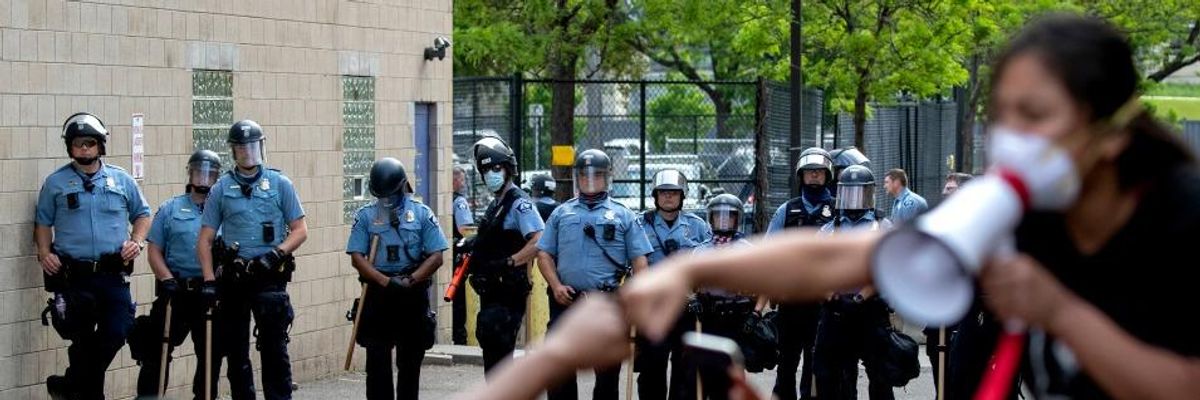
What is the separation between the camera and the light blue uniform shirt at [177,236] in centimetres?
1247

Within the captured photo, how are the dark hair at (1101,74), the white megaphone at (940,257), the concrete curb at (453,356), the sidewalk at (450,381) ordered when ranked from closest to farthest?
the white megaphone at (940,257), the dark hair at (1101,74), the sidewalk at (450,381), the concrete curb at (453,356)

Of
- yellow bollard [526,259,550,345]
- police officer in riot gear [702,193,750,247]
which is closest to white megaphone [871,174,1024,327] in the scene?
police officer in riot gear [702,193,750,247]

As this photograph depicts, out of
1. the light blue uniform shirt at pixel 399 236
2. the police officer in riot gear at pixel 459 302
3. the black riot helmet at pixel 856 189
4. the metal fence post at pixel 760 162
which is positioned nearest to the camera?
the light blue uniform shirt at pixel 399 236

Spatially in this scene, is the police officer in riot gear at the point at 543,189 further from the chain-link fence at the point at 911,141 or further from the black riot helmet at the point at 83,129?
the chain-link fence at the point at 911,141

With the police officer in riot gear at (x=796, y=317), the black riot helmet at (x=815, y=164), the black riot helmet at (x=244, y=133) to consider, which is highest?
the black riot helmet at (x=244, y=133)

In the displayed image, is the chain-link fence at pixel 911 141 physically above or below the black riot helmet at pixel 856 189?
above

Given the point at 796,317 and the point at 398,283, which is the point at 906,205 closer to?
the point at 796,317

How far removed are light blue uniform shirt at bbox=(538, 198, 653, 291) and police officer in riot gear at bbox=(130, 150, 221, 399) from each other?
7.47 ft

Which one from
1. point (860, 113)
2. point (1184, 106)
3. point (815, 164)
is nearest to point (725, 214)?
point (815, 164)

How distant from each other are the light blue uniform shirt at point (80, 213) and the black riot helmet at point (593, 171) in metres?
2.85

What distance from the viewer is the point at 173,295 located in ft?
40.4

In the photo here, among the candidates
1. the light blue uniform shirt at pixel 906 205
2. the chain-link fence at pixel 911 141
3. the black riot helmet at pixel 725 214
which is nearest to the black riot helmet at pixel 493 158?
the black riot helmet at pixel 725 214

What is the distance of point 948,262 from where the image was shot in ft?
7.56

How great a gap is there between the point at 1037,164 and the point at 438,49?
47.2 ft
